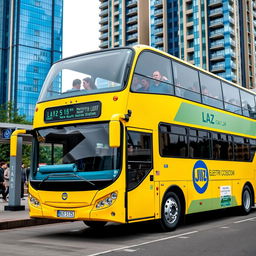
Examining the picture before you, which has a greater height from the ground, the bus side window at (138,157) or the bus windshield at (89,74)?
the bus windshield at (89,74)

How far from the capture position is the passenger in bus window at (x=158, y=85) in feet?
34.4

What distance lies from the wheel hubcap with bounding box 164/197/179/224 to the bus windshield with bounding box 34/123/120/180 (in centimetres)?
217

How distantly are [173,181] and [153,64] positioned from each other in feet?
9.69

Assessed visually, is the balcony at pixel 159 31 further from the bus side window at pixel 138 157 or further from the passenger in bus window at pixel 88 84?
the bus side window at pixel 138 157

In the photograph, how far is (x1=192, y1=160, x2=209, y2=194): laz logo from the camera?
11.9 metres

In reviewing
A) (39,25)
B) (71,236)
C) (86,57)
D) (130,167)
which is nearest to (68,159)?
(130,167)

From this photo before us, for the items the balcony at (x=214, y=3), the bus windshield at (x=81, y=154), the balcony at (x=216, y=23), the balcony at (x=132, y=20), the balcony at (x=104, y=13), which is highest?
the balcony at (x=104, y=13)

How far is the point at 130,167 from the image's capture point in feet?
30.5

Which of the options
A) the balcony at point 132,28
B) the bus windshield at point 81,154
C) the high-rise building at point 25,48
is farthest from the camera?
the high-rise building at point 25,48

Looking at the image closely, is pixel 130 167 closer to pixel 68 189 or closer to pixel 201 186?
Result: pixel 68 189

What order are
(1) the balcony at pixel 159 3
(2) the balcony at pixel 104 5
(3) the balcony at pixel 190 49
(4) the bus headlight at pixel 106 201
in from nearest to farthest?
(4) the bus headlight at pixel 106 201 → (3) the balcony at pixel 190 49 → (1) the balcony at pixel 159 3 → (2) the balcony at pixel 104 5

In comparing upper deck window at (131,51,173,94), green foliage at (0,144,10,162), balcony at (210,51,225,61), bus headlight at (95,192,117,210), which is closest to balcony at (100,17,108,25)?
balcony at (210,51,225,61)

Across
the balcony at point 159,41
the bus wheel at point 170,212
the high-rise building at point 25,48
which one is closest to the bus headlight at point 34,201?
the bus wheel at point 170,212

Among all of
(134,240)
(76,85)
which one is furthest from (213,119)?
(134,240)
